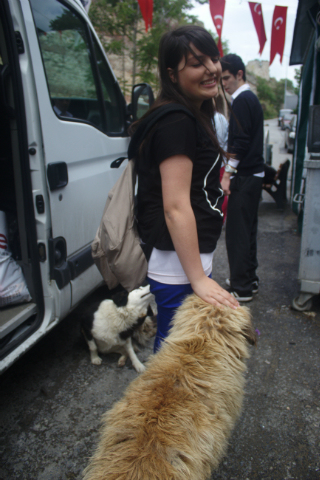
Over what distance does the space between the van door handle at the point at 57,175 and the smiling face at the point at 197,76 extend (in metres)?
1.02

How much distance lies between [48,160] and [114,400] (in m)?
1.62

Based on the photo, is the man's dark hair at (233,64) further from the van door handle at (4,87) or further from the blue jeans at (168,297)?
the blue jeans at (168,297)

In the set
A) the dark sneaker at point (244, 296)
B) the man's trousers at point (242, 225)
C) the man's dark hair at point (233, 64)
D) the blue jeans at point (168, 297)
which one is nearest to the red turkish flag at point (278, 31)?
the man's dark hair at point (233, 64)

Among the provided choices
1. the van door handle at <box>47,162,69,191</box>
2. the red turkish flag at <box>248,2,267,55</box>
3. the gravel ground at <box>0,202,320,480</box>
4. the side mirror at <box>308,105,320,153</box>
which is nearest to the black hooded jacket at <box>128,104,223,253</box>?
the van door handle at <box>47,162,69,191</box>

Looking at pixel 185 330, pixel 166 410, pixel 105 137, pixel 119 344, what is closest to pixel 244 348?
pixel 185 330

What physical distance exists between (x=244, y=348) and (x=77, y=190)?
1669 mm

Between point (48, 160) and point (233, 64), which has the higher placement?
point (233, 64)

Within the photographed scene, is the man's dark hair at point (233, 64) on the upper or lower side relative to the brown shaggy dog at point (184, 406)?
upper

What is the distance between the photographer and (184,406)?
97 centimetres

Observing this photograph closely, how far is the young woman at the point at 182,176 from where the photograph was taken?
1.18 m

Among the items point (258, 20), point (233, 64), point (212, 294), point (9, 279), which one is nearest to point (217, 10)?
point (258, 20)

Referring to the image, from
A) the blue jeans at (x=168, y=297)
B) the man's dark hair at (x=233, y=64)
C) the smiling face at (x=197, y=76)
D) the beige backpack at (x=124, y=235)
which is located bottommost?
the blue jeans at (x=168, y=297)

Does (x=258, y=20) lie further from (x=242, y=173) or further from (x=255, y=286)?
(x=255, y=286)

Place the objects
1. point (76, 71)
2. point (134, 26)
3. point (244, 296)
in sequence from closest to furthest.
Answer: point (76, 71) → point (244, 296) → point (134, 26)
